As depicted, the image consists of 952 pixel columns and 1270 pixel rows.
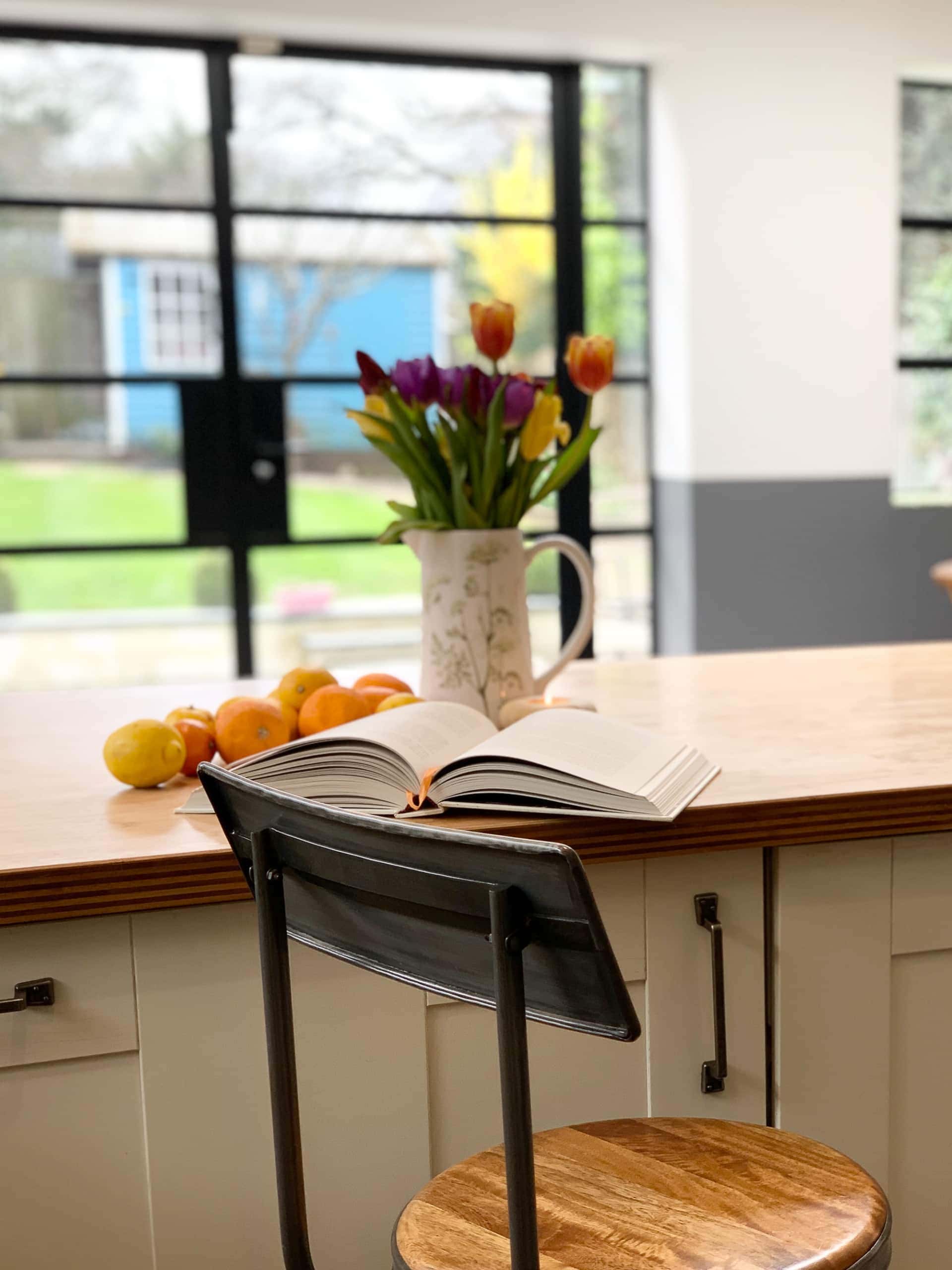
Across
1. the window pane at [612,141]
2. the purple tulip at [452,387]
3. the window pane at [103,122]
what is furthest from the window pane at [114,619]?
the purple tulip at [452,387]

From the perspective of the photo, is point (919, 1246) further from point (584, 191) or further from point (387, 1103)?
point (584, 191)

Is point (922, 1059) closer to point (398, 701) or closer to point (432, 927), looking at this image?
point (398, 701)

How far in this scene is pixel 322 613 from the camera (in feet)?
14.9

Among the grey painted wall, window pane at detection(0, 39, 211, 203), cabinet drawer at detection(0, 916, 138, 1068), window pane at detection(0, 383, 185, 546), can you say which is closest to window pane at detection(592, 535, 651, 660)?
the grey painted wall

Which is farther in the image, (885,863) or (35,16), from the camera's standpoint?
(35,16)

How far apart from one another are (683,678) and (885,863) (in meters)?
0.64

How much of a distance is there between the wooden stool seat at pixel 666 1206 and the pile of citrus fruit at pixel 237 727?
Result: 0.47 metres

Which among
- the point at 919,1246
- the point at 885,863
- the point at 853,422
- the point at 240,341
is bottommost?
the point at 919,1246

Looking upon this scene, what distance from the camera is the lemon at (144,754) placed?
47.3 inches

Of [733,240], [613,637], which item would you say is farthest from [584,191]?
[613,637]

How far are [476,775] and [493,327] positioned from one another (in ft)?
1.79

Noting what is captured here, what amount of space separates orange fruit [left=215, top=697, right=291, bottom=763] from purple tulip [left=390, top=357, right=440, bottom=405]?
0.36 meters

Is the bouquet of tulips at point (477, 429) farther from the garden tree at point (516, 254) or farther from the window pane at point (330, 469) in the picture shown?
the garden tree at point (516, 254)

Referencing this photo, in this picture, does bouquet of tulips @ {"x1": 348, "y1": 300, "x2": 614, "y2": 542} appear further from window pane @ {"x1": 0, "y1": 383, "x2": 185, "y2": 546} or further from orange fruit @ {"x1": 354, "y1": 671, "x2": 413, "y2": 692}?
window pane @ {"x1": 0, "y1": 383, "x2": 185, "y2": 546}
